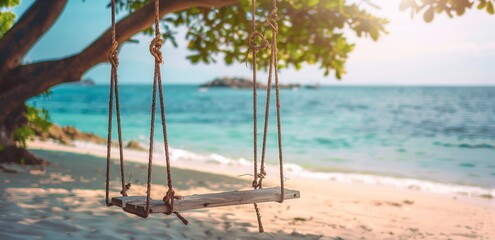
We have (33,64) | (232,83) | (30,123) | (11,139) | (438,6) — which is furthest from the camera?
(232,83)

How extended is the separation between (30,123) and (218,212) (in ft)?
15.5

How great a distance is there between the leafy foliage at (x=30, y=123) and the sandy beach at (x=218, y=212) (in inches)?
24.9

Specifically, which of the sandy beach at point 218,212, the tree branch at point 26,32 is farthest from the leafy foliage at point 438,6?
the tree branch at point 26,32

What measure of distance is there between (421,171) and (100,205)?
13.3 meters

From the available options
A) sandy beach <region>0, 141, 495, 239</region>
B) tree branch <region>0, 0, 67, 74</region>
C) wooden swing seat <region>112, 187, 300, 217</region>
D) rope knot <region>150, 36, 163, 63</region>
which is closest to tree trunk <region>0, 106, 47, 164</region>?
sandy beach <region>0, 141, 495, 239</region>

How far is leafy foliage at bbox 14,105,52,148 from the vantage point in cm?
983

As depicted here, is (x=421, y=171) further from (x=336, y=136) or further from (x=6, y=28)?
(x=336, y=136)

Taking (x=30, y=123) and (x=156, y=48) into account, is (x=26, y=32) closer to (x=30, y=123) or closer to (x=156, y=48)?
(x=30, y=123)

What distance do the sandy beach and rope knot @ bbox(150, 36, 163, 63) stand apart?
209 cm

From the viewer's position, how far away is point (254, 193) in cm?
476

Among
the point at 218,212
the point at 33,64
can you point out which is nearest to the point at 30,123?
the point at 33,64

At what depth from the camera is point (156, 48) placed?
433 centimetres

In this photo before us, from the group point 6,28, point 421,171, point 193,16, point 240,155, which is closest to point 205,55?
point 193,16

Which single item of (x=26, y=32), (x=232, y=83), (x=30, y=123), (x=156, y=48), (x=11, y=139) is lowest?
(x=11, y=139)
